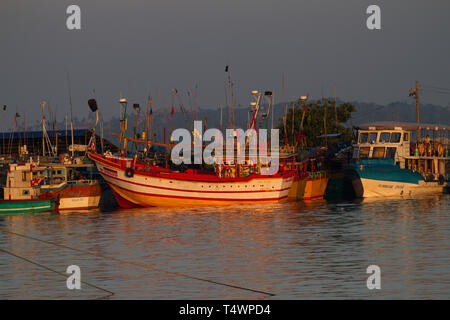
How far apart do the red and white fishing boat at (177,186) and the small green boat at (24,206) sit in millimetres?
7781

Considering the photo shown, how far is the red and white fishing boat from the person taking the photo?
67.8 m

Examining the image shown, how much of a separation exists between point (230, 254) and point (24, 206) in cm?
3153

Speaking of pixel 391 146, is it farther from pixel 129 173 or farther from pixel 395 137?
pixel 129 173

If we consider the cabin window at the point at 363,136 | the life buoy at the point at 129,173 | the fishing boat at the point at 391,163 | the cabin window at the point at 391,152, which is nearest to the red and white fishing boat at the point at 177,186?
the life buoy at the point at 129,173

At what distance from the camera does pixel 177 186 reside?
67812mm

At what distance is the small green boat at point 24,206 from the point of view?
205 ft

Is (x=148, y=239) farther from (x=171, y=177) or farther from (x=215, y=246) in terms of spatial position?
(x=171, y=177)

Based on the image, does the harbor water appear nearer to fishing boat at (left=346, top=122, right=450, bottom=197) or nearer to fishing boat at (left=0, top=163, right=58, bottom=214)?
fishing boat at (left=0, top=163, right=58, bottom=214)

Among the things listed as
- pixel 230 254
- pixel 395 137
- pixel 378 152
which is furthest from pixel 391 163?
pixel 230 254

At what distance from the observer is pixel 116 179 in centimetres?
A: 6969

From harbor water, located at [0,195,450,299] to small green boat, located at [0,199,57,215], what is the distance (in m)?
1.45

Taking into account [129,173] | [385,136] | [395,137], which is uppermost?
[385,136]

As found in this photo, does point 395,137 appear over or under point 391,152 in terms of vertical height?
over

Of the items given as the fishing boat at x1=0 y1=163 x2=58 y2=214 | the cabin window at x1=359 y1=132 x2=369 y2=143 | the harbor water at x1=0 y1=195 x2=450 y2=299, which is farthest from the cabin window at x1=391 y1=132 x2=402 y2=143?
the fishing boat at x1=0 y1=163 x2=58 y2=214
